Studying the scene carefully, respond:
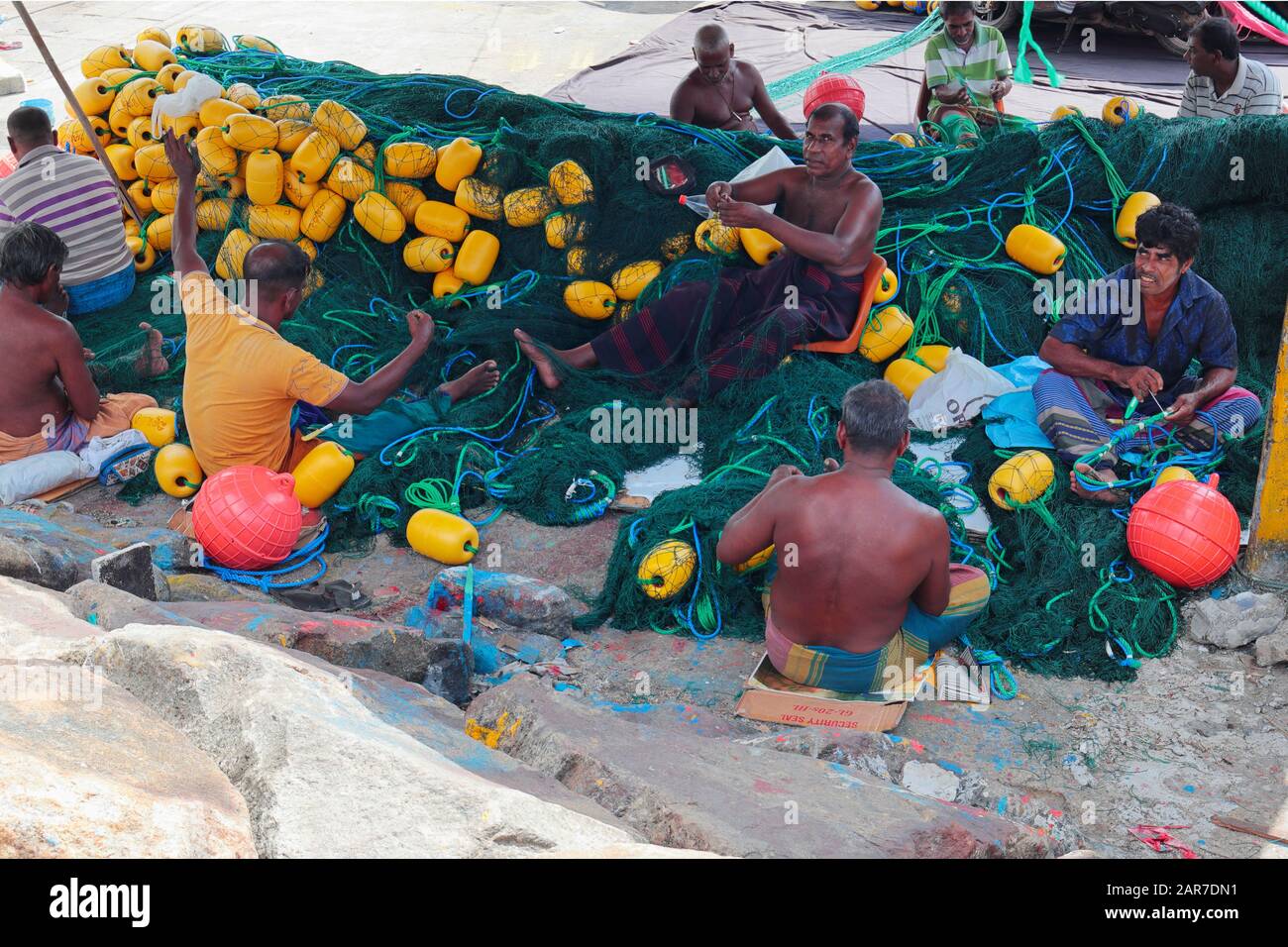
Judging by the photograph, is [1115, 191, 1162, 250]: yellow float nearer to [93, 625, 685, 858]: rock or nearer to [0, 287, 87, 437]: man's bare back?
[93, 625, 685, 858]: rock

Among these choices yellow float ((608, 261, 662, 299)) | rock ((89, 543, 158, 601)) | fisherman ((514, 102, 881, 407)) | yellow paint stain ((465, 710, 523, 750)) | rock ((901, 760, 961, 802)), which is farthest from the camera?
yellow float ((608, 261, 662, 299))

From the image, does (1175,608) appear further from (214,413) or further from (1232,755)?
(214,413)

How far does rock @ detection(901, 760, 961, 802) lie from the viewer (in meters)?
3.43

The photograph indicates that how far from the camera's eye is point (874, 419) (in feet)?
12.2

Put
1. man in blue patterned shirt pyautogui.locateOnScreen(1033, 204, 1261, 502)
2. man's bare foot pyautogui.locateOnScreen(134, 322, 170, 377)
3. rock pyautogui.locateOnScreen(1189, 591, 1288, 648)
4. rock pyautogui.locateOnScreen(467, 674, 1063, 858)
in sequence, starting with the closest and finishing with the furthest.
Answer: rock pyautogui.locateOnScreen(467, 674, 1063, 858), rock pyautogui.locateOnScreen(1189, 591, 1288, 648), man in blue patterned shirt pyautogui.locateOnScreen(1033, 204, 1261, 502), man's bare foot pyautogui.locateOnScreen(134, 322, 170, 377)

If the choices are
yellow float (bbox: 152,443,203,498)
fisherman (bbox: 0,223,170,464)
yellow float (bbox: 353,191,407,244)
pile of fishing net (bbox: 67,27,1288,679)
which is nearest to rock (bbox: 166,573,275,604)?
pile of fishing net (bbox: 67,27,1288,679)

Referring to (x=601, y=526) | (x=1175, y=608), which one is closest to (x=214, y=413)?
(x=601, y=526)

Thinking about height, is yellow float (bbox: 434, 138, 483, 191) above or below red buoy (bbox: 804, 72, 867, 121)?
below

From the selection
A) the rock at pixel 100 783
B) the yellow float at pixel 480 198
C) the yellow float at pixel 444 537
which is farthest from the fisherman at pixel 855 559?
the yellow float at pixel 480 198

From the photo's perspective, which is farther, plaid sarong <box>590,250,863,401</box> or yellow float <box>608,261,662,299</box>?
yellow float <box>608,261,662,299</box>

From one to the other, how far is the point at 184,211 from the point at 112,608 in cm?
243

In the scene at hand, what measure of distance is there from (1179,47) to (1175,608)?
9.24 meters

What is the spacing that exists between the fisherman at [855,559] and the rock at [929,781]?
20.3 inches

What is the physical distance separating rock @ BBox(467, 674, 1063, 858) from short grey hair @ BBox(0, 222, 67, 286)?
10.4 ft
